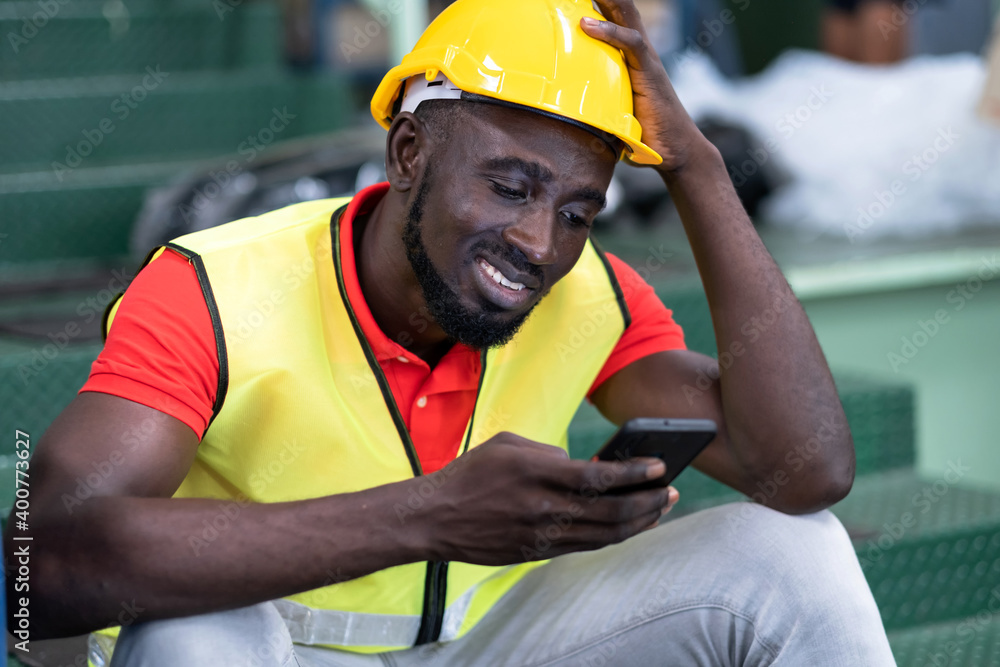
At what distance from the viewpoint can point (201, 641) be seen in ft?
3.80

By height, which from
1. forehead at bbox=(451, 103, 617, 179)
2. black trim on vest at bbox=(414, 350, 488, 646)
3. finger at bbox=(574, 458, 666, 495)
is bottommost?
black trim on vest at bbox=(414, 350, 488, 646)

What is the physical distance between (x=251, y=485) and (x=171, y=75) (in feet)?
10.4

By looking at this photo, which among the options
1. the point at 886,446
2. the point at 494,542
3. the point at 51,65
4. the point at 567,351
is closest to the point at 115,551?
the point at 494,542

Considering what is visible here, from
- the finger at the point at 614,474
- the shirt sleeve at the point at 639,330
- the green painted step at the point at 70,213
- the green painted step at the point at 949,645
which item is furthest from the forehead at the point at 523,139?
the green painted step at the point at 70,213

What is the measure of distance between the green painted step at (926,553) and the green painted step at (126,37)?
307 cm

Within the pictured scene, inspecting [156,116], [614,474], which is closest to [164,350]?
[614,474]

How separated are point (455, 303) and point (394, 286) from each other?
0.11m

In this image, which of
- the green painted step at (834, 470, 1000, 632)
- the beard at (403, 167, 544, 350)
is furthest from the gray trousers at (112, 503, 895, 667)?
the green painted step at (834, 470, 1000, 632)

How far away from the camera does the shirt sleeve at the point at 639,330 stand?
1.72 meters

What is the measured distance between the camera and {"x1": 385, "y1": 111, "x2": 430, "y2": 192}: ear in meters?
1.50

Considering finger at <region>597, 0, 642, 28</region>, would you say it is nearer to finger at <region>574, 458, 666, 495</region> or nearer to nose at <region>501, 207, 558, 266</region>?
nose at <region>501, 207, 558, 266</region>

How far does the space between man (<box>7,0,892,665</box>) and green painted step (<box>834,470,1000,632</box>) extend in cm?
76

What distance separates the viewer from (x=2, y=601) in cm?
98

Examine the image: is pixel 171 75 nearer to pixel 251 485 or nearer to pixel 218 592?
pixel 251 485
